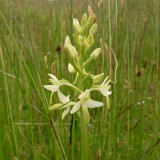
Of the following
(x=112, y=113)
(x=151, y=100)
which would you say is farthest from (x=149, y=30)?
(x=112, y=113)

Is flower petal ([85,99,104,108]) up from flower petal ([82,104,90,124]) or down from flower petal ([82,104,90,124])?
up

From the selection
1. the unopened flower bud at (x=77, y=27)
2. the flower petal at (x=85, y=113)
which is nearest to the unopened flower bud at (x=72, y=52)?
the unopened flower bud at (x=77, y=27)

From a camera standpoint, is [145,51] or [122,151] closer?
[122,151]

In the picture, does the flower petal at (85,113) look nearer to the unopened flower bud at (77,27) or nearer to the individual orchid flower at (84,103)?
the individual orchid flower at (84,103)

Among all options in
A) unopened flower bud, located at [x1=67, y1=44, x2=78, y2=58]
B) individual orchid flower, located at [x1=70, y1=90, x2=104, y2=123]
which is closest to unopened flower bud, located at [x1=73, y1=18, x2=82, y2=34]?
unopened flower bud, located at [x1=67, y1=44, x2=78, y2=58]

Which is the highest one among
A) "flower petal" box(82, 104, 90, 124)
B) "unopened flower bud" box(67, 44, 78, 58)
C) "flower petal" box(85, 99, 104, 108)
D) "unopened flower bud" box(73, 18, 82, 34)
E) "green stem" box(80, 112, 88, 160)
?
"unopened flower bud" box(73, 18, 82, 34)

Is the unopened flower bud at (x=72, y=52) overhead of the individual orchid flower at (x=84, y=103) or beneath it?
overhead

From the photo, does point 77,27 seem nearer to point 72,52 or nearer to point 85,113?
point 72,52

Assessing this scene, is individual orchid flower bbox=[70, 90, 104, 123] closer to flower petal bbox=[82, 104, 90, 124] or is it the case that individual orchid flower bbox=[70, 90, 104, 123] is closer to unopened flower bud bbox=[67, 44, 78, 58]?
flower petal bbox=[82, 104, 90, 124]

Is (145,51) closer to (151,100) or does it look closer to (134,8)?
(134,8)

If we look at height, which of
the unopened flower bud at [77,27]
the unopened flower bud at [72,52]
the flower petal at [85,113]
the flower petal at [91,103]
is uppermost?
the unopened flower bud at [77,27]

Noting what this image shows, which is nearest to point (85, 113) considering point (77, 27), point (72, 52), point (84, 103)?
point (84, 103)
